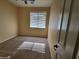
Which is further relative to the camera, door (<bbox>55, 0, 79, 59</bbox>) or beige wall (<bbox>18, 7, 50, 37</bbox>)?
beige wall (<bbox>18, 7, 50, 37</bbox>)

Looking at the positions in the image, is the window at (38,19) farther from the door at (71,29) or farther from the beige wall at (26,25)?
the door at (71,29)

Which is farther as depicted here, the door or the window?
the window

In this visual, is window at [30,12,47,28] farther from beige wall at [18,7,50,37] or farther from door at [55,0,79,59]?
door at [55,0,79,59]

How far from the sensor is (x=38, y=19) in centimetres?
703

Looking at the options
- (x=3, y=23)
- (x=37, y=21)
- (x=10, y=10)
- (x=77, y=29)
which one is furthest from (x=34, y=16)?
→ (x=77, y=29)

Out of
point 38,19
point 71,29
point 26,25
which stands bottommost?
point 26,25

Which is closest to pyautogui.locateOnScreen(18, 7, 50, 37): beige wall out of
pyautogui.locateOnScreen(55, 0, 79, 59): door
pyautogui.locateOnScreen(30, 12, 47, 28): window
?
pyautogui.locateOnScreen(30, 12, 47, 28): window

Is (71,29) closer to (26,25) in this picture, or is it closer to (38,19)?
(38,19)

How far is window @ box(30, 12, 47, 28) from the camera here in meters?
6.93

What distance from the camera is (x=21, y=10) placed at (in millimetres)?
7070

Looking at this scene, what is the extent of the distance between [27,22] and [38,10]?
1.21 meters

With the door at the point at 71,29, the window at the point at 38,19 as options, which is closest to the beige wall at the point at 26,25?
the window at the point at 38,19

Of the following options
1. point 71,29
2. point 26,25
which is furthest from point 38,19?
point 71,29

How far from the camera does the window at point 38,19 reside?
6930 millimetres
